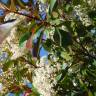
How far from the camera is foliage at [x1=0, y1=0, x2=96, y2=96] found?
162cm

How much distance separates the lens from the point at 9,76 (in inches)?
81.9

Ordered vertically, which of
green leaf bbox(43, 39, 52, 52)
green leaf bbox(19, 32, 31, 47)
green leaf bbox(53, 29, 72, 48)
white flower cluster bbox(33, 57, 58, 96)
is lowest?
white flower cluster bbox(33, 57, 58, 96)

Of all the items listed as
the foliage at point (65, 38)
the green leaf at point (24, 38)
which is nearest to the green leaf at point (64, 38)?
the foliage at point (65, 38)

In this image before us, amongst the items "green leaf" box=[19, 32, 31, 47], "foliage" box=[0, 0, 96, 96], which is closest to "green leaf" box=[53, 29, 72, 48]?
"foliage" box=[0, 0, 96, 96]

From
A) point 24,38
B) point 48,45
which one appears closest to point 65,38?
point 24,38

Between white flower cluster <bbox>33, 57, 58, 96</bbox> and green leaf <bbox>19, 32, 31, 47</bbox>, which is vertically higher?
green leaf <bbox>19, 32, 31, 47</bbox>

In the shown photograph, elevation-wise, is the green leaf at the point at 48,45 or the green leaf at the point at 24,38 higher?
the green leaf at the point at 24,38

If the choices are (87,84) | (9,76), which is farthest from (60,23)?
(9,76)

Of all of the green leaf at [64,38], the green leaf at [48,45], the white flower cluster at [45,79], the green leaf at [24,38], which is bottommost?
the white flower cluster at [45,79]

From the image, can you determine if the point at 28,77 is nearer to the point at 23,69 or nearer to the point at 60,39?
the point at 23,69

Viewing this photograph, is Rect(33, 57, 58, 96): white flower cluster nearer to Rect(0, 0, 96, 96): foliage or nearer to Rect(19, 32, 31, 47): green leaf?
Rect(0, 0, 96, 96): foliage

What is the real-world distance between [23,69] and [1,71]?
0.13 meters

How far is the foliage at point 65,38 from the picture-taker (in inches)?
63.7

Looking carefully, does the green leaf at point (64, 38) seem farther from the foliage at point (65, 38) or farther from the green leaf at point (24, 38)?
the green leaf at point (24, 38)
